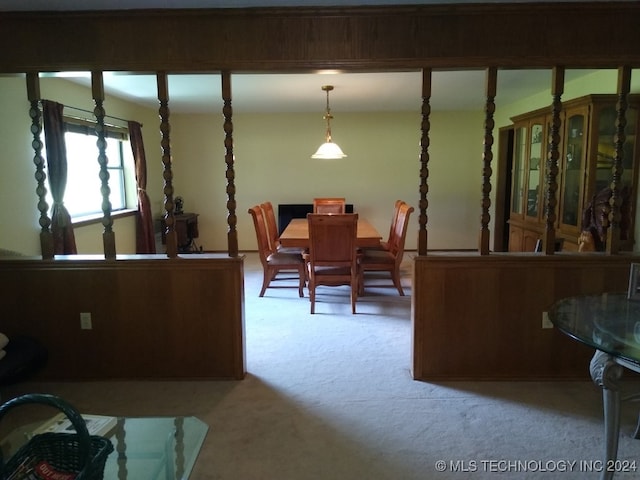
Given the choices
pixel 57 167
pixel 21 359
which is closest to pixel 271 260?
pixel 57 167

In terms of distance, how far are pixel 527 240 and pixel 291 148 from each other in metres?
→ 3.67

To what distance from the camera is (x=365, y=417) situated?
2359mm

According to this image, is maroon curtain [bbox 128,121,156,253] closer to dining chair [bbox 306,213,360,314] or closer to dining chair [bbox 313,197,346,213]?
dining chair [bbox 313,197,346,213]

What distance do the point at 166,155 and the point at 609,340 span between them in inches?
95.9

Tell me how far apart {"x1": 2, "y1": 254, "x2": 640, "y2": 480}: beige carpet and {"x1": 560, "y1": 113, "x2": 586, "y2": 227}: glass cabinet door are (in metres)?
1.78

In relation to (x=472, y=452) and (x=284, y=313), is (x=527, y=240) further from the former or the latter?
(x=472, y=452)

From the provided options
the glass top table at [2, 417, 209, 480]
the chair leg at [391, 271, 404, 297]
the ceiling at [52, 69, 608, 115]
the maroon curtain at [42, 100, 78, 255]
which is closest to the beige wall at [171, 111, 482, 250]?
the ceiling at [52, 69, 608, 115]

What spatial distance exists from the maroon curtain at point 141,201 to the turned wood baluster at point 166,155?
129 inches

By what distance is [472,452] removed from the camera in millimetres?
2061

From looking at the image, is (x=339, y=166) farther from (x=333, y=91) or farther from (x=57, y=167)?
(x=57, y=167)

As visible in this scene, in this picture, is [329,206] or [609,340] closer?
[609,340]

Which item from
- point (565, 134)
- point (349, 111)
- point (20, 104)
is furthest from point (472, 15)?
point (349, 111)

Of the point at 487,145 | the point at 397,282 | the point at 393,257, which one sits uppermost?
the point at 487,145

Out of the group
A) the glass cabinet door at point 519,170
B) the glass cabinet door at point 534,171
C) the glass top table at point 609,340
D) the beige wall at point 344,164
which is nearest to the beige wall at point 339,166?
the beige wall at point 344,164
